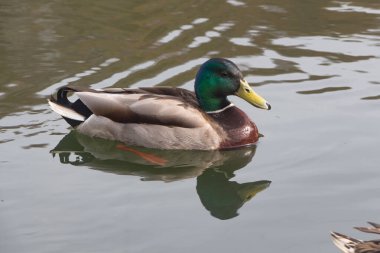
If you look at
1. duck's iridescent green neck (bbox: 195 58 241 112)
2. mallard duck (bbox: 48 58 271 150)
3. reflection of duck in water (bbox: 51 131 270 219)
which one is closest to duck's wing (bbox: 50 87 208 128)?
mallard duck (bbox: 48 58 271 150)

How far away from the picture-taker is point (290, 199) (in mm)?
8000

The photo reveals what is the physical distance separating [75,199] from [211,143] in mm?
1787

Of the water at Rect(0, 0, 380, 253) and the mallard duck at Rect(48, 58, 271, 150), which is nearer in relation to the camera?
the water at Rect(0, 0, 380, 253)

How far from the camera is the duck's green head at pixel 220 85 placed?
9578 mm

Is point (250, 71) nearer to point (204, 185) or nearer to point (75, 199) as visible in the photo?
point (204, 185)

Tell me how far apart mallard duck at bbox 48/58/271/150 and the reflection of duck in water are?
→ 11cm

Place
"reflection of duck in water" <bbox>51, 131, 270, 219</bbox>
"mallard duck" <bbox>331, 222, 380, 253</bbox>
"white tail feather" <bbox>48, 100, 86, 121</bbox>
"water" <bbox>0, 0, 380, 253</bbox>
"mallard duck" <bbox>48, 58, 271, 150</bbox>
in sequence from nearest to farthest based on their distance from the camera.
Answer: "mallard duck" <bbox>331, 222, 380, 253</bbox>
"water" <bbox>0, 0, 380, 253</bbox>
"reflection of duck in water" <bbox>51, 131, 270, 219</bbox>
"mallard duck" <bbox>48, 58, 271, 150</bbox>
"white tail feather" <bbox>48, 100, 86, 121</bbox>

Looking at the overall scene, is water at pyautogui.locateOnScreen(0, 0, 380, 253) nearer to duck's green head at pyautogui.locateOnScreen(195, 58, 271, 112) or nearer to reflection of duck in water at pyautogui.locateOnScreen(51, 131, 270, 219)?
reflection of duck in water at pyautogui.locateOnScreen(51, 131, 270, 219)

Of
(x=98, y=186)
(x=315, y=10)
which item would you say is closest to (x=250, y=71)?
(x=315, y=10)

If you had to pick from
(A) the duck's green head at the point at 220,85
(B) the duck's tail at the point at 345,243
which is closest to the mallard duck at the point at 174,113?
(A) the duck's green head at the point at 220,85

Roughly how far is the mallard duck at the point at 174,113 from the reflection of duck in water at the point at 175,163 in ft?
0.35

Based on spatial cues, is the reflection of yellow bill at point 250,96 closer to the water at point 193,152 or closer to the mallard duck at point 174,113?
the mallard duck at point 174,113

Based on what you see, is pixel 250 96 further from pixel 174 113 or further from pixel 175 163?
pixel 175 163

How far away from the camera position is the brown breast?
949 cm
